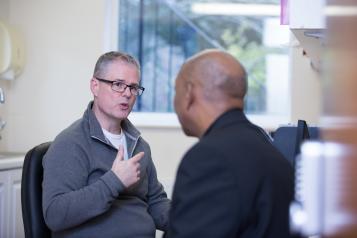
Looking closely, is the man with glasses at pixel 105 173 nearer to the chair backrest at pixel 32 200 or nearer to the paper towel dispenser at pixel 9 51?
the chair backrest at pixel 32 200

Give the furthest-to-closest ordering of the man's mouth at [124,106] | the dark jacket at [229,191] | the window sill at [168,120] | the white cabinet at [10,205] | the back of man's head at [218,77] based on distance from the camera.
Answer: the window sill at [168,120] < the white cabinet at [10,205] < the man's mouth at [124,106] < the back of man's head at [218,77] < the dark jacket at [229,191]

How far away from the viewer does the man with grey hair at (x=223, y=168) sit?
1.04 metres

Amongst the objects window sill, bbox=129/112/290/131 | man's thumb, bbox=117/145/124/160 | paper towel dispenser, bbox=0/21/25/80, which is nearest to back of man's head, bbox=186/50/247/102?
man's thumb, bbox=117/145/124/160

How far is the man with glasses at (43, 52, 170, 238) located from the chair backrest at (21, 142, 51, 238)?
55 mm

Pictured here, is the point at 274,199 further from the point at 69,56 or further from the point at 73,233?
the point at 69,56

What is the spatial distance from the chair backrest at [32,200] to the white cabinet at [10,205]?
3.04 ft

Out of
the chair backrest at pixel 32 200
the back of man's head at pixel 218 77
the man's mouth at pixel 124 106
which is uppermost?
the back of man's head at pixel 218 77

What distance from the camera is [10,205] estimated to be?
107 inches

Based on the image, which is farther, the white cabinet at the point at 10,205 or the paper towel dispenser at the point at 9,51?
the paper towel dispenser at the point at 9,51

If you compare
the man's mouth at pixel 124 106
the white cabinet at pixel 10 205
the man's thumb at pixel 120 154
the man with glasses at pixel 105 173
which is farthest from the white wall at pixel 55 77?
the man's thumb at pixel 120 154

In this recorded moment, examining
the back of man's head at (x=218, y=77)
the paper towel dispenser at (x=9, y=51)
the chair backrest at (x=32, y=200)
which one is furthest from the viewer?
the paper towel dispenser at (x=9, y=51)

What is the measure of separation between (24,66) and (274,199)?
2.53m

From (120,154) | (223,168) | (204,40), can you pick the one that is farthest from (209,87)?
(204,40)

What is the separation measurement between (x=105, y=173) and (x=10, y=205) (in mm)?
1172
